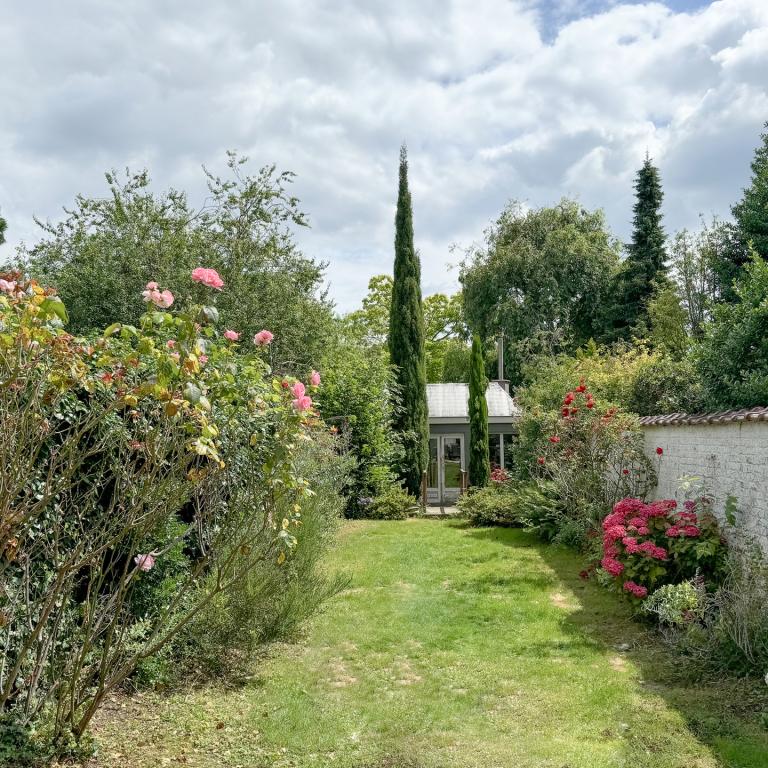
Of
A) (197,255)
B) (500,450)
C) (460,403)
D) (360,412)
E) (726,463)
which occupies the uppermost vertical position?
(197,255)

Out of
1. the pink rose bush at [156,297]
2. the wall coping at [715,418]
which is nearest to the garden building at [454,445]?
the wall coping at [715,418]

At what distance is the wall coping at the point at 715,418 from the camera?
6.29 m

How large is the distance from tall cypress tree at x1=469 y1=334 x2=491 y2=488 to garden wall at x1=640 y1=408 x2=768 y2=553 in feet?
24.5

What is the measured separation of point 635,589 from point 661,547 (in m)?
0.72

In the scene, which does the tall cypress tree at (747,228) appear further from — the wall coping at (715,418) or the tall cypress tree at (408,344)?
the wall coping at (715,418)

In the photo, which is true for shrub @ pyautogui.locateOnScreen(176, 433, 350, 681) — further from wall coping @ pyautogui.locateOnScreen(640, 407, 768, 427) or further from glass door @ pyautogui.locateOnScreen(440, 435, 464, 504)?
glass door @ pyautogui.locateOnScreen(440, 435, 464, 504)

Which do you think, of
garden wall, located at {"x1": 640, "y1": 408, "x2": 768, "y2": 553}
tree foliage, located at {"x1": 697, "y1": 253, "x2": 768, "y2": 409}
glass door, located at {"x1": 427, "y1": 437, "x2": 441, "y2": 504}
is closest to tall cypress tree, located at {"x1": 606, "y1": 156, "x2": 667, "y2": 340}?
glass door, located at {"x1": 427, "y1": 437, "x2": 441, "y2": 504}

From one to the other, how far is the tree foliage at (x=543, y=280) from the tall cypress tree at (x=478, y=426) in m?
10.5

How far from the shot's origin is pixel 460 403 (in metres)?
19.2

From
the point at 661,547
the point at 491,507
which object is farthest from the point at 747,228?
the point at 661,547

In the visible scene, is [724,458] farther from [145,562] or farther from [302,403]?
[145,562]

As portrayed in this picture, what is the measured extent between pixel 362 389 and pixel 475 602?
8.34 meters

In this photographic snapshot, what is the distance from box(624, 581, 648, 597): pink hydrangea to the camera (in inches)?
262

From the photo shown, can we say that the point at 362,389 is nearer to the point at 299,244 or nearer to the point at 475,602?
the point at 299,244
